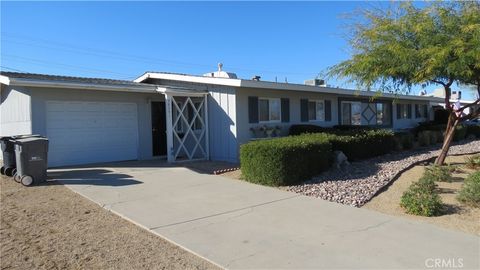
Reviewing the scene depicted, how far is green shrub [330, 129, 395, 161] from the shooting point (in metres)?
11.7

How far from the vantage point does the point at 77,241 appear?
17.2 feet

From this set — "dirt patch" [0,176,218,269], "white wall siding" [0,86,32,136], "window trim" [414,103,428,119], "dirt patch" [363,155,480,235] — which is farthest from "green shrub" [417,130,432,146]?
"white wall siding" [0,86,32,136]

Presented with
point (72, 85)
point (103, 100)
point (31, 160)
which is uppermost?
point (72, 85)

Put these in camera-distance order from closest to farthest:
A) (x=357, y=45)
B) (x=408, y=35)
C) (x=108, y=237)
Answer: (x=108, y=237)
(x=408, y=35)
(x=357, y=45)

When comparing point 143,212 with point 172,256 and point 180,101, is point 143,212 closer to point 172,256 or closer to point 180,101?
point 172,256

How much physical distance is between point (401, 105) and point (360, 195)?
18.6 meters

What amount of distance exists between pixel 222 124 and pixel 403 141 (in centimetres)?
724

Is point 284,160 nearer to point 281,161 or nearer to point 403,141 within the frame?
point 281,161

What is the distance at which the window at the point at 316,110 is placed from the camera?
16953 millimetres

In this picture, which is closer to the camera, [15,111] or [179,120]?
[15,111]

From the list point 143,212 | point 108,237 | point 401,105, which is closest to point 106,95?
point 143,212

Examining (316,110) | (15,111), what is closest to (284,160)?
(316,110)

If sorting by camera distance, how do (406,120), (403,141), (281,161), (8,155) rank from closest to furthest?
(281,161)
(8,155)
(403,141)
(406,120)

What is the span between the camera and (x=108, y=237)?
540 cm
